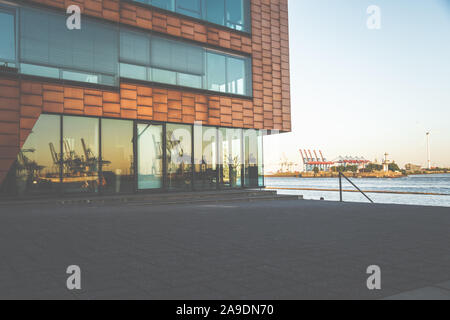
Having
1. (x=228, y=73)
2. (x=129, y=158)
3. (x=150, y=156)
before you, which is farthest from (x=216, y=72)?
(x=129, y=158)

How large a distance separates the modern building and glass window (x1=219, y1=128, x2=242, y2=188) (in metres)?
0.05

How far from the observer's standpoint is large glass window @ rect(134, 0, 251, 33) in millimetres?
15352

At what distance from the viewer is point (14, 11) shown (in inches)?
472

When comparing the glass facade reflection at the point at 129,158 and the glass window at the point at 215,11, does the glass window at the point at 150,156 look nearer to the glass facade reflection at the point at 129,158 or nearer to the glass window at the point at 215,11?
the glass facade reflection at the point at 129,158

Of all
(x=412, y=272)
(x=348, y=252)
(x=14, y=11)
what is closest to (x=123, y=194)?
(x=14, y=11)

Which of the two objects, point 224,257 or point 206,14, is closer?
point 224,257

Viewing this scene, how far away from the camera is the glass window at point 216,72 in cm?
1638

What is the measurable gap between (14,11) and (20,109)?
10.9 ft

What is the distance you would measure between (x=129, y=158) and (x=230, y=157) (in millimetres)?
5081

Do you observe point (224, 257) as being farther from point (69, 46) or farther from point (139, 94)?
point (69, 46)

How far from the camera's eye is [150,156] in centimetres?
1468

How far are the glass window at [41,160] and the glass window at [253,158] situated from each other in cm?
858

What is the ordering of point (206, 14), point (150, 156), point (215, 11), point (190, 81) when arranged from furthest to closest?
point (215, 11) < point (206, 14) < point (190, 81) < point (150, 156)

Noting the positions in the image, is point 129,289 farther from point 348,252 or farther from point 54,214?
point 54,214
